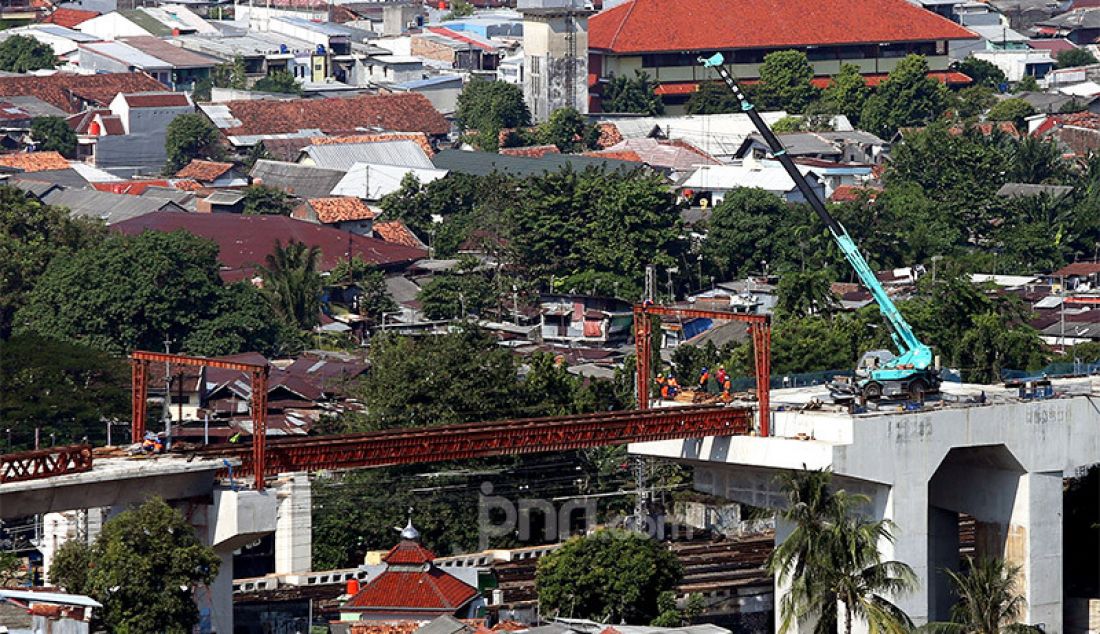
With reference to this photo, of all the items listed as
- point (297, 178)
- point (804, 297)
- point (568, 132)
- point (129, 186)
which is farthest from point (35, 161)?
point (804, 297)

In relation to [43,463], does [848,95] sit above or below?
above

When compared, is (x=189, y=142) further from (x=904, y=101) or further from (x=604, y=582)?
(x=604, y=582)

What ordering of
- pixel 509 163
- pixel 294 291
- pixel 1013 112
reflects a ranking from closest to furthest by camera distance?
pixel 294 291
pixel 509 163
pixel 1013 112

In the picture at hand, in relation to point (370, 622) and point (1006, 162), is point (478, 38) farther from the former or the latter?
point (370, 622)

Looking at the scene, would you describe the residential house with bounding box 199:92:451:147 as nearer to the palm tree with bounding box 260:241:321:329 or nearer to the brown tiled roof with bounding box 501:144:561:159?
the brown tiled roof with bounding box 501:144:561:159

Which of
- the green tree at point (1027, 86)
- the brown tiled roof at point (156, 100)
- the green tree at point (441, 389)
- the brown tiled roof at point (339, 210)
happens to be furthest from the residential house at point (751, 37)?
the green tree at point (441, 389)

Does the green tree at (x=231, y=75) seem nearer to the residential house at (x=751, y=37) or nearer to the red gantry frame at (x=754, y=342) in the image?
the residential house at (x=751, y=37)
